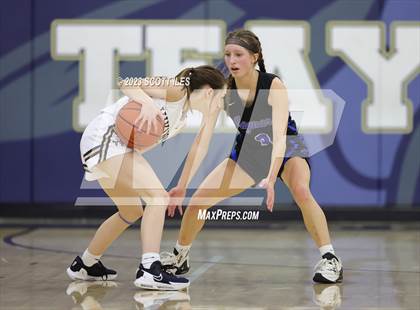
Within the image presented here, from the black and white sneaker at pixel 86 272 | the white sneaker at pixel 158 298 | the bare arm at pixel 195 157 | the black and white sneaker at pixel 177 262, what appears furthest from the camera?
the black and white sneaker at pixel 177 262

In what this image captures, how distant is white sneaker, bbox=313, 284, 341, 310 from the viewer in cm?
587

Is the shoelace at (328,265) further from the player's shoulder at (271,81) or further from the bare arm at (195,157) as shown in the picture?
the player's shoulder at (271,81)

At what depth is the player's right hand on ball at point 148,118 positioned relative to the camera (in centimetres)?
633

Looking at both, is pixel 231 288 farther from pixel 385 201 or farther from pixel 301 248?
pixel 385 201

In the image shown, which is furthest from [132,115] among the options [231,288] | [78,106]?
[78,106]

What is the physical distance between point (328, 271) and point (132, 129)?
168cm

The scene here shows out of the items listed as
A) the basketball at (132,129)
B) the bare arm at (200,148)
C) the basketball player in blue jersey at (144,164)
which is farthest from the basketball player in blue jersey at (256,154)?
the basketball at (132,129)

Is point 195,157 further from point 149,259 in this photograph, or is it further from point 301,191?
point 149,259

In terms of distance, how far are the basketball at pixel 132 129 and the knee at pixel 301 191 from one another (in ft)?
3.50

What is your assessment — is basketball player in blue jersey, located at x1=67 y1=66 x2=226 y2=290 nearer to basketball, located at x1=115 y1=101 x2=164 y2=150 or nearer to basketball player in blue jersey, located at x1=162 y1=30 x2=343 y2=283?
basketball, located at x1=115 y1=101 x2=164 y2=150

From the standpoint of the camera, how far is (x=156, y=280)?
20.5ft

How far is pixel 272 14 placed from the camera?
11008 mm

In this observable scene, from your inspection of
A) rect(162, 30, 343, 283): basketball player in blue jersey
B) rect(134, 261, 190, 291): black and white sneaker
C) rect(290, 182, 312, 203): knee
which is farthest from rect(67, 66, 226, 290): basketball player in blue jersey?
rect(290, 182, 312, 203): knee

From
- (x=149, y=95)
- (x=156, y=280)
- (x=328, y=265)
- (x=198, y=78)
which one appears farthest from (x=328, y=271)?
(x=149, y=95)
